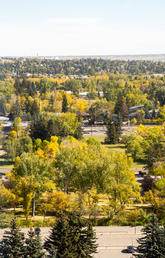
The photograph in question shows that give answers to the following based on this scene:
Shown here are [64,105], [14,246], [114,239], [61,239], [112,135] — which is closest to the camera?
[14,246]

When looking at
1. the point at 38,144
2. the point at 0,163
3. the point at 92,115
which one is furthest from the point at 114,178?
the point at 92,115

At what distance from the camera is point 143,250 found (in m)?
14.7

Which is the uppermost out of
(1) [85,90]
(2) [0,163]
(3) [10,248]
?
(1) [85,90]

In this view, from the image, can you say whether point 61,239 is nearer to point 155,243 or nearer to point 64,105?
point 155,243

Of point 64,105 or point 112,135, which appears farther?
point 64,105

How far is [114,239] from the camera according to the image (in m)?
20.2

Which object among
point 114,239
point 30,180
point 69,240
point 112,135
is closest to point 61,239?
point 69,240

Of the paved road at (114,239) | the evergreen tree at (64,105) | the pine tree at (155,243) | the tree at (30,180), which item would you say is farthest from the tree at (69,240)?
the evergreen tree at (64,105)

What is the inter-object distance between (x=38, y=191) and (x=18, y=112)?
146 feet

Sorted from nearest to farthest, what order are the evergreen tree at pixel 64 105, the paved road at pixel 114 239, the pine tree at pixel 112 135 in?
1. the paved road at pixel 114 239
2. the pine tree at pixel 112 135
3. the evergreen tree at pixel 64 105

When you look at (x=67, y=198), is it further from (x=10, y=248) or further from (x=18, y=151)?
(x=18, y=151)

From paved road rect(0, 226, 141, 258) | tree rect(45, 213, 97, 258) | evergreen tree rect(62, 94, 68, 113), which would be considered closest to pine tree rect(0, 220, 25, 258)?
tree rect(45, 213, 97, 258)

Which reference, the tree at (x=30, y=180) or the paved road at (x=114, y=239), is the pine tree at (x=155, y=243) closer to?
the paved road at (x=114, y=239)

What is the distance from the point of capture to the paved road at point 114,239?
18.5m
